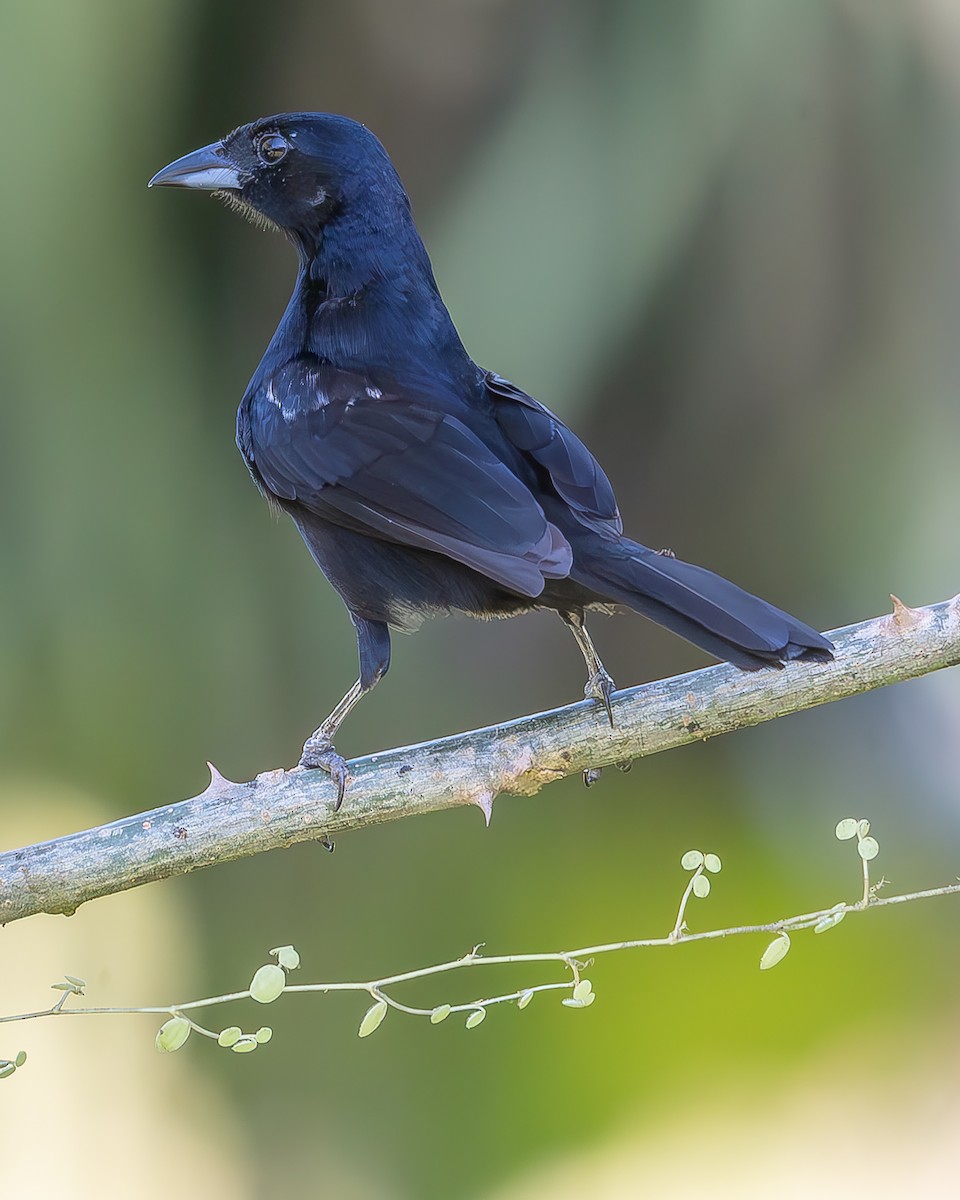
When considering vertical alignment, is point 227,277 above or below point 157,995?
above

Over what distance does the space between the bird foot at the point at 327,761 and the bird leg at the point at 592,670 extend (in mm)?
448

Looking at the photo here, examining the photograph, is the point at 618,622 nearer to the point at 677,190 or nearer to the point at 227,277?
the point at 677,190

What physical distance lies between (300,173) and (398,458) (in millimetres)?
906

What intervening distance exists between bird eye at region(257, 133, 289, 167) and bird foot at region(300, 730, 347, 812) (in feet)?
4.42

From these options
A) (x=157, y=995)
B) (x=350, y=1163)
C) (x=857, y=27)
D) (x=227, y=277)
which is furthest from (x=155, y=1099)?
(x=857, y=27)

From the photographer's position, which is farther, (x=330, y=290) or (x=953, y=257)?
(x=953, y=257)

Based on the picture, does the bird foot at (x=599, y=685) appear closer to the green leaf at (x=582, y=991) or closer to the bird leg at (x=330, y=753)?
the bird leg at (x=330, y=753)

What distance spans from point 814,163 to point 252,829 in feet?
11.8

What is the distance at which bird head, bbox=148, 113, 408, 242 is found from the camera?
299 centimetres

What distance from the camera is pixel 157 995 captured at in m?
4.91

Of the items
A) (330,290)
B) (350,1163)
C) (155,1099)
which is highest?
(330,290)

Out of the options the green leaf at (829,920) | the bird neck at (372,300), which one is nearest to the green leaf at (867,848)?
the green leaf at (829,920)

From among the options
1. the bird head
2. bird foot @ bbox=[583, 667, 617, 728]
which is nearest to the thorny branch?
bird foot @ bbox=[583, 667, 617, 728]

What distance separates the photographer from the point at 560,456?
2600 mm
